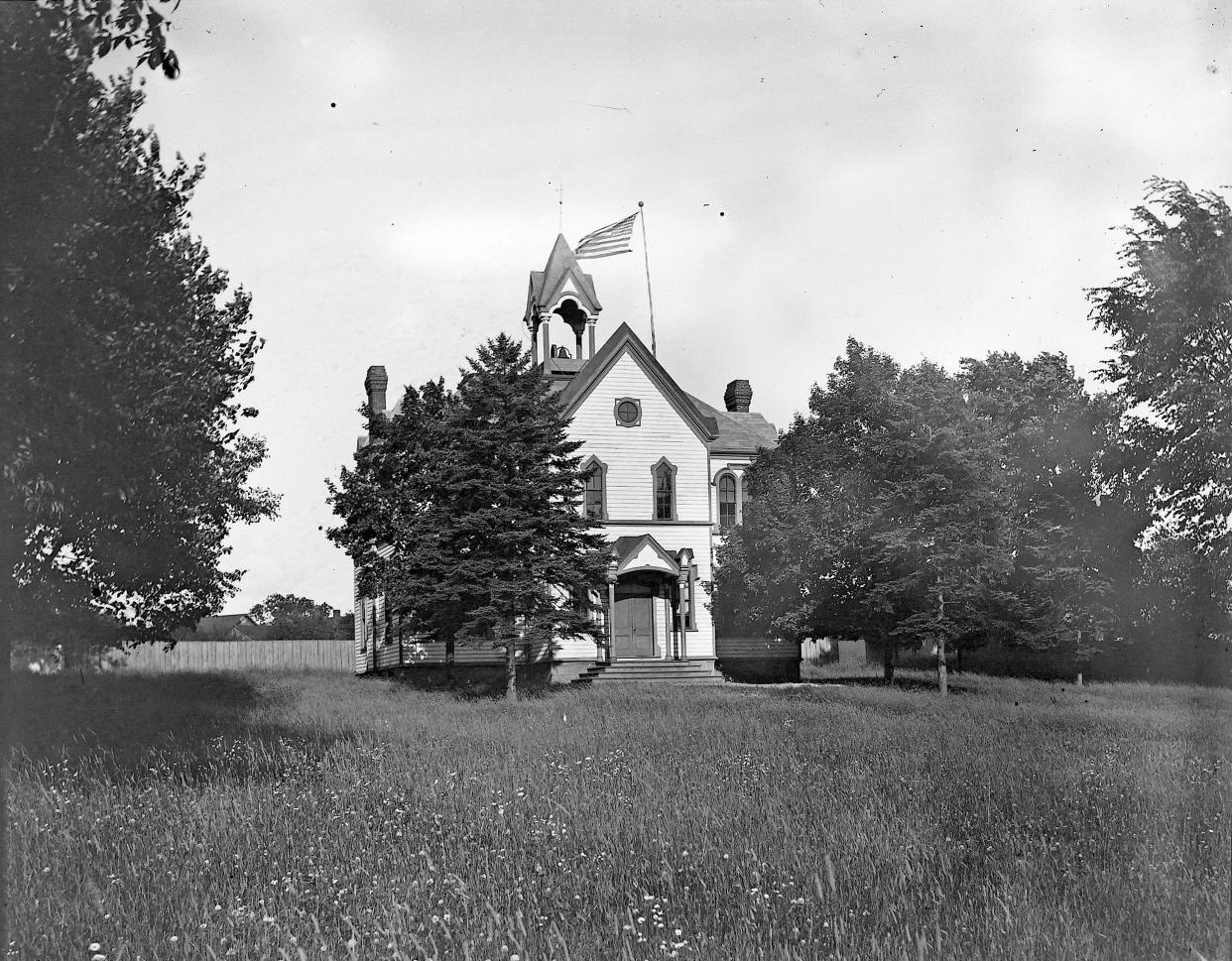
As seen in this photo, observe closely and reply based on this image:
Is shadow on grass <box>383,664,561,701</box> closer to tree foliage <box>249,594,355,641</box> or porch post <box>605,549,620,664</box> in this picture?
porch post <box>605,549,620,664</box>

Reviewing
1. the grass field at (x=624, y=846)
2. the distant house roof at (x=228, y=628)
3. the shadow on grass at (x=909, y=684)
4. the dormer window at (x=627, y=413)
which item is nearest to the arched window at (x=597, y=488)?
the dormer window at (x=627, y=413)

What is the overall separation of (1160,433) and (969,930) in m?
21.2

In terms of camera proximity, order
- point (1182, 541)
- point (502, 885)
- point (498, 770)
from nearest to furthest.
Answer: point (502, 885) → point (498, 770) → point (1182, 541)

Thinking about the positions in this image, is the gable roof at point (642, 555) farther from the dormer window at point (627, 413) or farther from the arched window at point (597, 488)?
the dormer window at point (627, 413)

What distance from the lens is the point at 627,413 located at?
38812 millimetres

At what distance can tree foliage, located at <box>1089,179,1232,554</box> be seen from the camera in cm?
2341

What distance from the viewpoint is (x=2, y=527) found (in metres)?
12.0

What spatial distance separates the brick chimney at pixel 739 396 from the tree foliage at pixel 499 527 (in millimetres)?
17083

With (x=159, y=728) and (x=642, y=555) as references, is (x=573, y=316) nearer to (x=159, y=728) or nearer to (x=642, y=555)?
(x=642, y=555)

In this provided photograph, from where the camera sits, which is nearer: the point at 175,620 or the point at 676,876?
the point at 676,876

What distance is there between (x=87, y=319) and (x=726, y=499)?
3016cm

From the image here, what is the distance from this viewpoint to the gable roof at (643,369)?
126 ft

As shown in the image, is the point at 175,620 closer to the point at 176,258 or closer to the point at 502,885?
the point at 176,258

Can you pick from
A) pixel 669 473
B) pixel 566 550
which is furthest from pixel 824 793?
pixel 669 473
